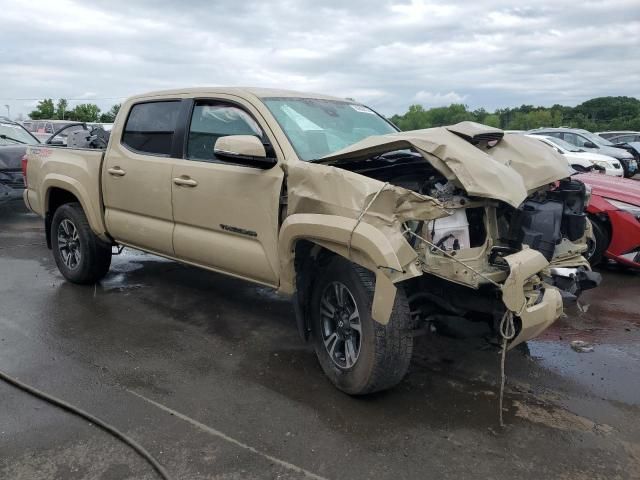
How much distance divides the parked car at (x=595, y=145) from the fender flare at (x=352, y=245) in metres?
15.9

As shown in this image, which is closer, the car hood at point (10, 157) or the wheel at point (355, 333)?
the wheel at point (355, 333)

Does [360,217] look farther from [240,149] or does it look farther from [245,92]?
[245,92]

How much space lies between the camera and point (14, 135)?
11.2m

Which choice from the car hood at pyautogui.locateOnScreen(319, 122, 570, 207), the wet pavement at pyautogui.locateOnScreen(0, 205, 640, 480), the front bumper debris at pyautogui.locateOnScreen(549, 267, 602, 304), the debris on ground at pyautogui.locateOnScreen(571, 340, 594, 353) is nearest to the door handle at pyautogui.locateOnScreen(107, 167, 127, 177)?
the wet pavement at pyautogui.locateOnScreen(0, 205, 640, 480)

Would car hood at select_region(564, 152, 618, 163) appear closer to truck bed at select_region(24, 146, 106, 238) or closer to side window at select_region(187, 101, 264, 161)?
side window at select_region(187, 101, 264, 161)

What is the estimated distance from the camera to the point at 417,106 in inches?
496

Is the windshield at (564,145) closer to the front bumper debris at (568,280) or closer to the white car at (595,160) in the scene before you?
the white car at (595,160)

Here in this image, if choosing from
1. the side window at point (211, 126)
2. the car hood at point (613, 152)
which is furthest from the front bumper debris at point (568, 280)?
the car hood at point (613, 152)

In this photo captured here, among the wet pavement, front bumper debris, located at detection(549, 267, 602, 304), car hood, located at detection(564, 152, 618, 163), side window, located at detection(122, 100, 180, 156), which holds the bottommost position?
the wet pavement

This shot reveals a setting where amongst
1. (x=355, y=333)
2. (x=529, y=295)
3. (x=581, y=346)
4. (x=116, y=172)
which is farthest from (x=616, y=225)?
(x=116, y=172)

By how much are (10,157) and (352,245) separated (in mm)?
8826

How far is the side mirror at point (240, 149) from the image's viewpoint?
12.1 feet

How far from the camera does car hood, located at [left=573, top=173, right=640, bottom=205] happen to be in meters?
6.46

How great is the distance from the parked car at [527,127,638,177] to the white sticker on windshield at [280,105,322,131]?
15150 millimetres
